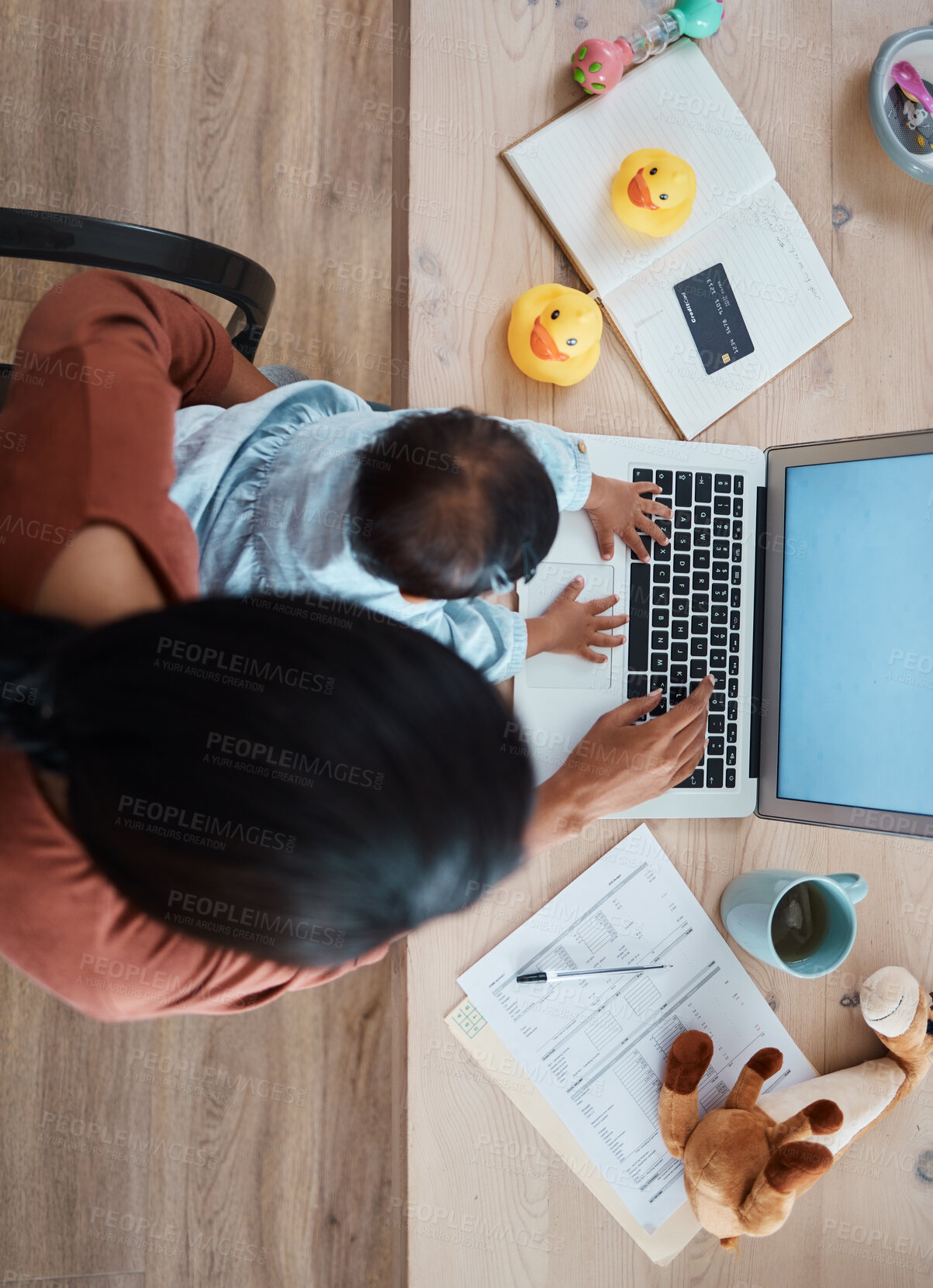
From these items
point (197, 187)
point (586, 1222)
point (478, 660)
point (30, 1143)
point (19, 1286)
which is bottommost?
point (19, 1286)

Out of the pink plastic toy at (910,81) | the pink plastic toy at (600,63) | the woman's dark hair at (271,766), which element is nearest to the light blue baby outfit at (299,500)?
the woman's dark hair at (271,766)

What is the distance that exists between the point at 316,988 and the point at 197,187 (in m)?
1.33

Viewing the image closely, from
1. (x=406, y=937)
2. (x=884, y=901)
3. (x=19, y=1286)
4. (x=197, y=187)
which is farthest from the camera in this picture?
(x=197, y=187)

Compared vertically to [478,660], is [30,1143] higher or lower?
lower

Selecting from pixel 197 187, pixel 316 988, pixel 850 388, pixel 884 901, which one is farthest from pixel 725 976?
pixel 197 187

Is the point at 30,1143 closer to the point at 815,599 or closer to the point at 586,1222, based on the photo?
the point at 586,1222

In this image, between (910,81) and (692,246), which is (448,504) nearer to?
(692,246)

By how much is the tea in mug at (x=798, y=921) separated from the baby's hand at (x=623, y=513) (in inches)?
14.5

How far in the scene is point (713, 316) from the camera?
864 millimetres

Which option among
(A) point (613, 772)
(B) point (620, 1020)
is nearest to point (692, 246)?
(A) point (613, 772)

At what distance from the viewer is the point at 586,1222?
78cm

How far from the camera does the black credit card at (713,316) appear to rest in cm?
86

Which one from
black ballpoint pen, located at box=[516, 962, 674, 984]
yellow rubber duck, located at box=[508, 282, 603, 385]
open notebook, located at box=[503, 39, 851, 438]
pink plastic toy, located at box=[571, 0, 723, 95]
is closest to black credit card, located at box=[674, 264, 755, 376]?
open notebook, located at box=[503, 39, 851, 438]

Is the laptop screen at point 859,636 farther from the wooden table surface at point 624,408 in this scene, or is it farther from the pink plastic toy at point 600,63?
the pink plastic toy at point 600,63
